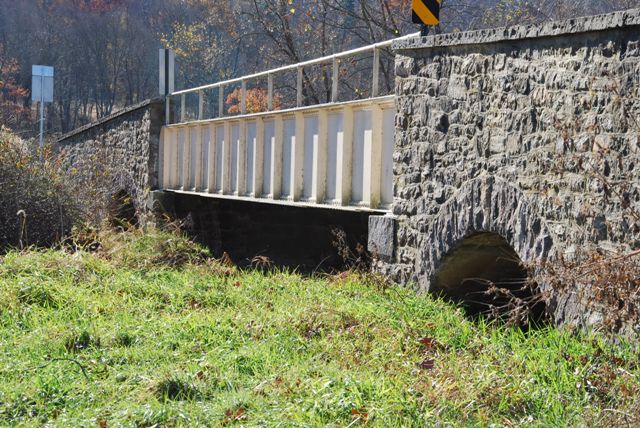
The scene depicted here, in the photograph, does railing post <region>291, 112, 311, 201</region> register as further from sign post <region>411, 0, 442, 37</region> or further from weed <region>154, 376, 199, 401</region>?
weed <region>154, 376, 199, 401</region>

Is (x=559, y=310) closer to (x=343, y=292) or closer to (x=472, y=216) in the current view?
(x=472, y=216)

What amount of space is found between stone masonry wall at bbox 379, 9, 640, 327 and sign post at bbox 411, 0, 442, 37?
43 cm

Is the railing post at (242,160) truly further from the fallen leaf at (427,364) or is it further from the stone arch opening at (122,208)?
the fallen leaf at (427,364)

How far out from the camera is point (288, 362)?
6875 mm

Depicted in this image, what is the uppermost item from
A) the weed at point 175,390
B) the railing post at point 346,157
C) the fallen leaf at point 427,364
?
the railing post at point 346,157

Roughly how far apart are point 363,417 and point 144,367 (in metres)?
2.22

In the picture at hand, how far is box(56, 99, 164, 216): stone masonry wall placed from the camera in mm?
18188

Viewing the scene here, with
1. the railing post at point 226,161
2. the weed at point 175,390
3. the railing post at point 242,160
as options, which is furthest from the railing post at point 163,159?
the weed at point 175,390

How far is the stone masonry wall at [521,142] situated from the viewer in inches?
260

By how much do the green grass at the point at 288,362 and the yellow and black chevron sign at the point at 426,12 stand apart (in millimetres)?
2751

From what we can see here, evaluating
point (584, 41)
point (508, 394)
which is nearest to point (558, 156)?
point (584, 41)

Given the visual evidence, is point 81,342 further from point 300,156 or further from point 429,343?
point 300,156

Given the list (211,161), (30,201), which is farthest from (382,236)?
(30,201)

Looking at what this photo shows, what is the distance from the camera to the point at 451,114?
8688mm
